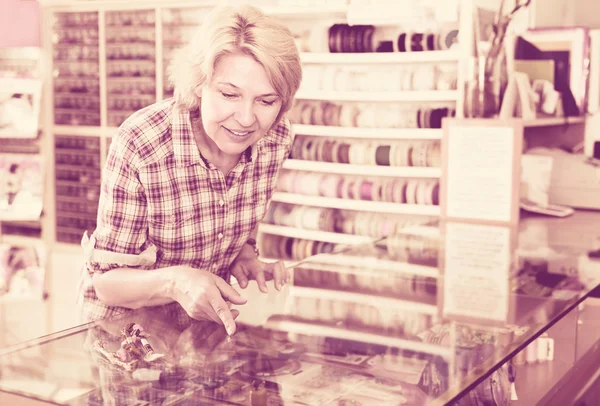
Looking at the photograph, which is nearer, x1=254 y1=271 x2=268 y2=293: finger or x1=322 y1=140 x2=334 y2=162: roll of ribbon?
x1=254 y1=271 x2=268 y2=293: finger

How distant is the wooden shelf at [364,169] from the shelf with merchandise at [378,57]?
0.60m

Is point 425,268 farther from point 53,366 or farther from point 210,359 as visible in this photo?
point 53,366

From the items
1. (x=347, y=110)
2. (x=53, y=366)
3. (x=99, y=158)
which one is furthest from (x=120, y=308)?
(x=99, y=158)

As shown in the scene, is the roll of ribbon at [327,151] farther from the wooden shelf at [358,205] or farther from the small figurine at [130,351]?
the small figurine at [130,351]

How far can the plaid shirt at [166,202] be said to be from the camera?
175 cm

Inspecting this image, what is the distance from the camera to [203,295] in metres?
1.49

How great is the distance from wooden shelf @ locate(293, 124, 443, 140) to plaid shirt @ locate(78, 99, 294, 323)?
7.91 feet

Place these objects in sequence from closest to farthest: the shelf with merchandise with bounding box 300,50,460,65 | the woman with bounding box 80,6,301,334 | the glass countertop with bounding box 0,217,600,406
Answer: the glass countertop with bounding box 0,217,600,406 < the woman with bounding box 80,6,301,334 < the shelf with merchandise with bounding box 300,50,460,65

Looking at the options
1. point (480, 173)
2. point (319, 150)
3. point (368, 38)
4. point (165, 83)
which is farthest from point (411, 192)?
point (165, 83)

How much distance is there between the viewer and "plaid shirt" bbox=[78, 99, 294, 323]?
175 cm

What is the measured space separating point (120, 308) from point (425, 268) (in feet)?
2.75

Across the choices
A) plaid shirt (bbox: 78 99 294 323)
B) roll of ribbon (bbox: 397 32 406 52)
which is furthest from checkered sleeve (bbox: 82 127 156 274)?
roll of ribbon (bbox: 397 32 406 52)

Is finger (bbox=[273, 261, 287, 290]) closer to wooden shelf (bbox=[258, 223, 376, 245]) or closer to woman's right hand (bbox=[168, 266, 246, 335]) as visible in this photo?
woman's right hand (bbox=[168, 266, 246, 335])

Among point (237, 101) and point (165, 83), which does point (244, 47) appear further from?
point (165, 83)
